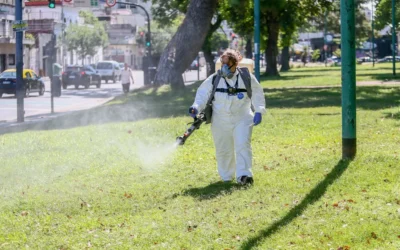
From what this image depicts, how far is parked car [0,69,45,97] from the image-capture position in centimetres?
4028

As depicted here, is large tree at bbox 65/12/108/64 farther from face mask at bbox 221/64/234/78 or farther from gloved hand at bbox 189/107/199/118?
gloved hand at bbox 189/107/199/118

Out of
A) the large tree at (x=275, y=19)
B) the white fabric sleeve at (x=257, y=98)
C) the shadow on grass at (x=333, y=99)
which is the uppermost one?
the large tree at (x=275, y=19)

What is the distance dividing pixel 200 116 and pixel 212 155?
10.7 feet

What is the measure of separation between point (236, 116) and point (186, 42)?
2372 centimetres

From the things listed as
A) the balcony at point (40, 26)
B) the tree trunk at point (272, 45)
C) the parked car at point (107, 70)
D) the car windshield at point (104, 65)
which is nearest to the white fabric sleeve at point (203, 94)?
the tree trunk at point (272, 45)

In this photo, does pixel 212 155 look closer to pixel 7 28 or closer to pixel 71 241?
pixel 71 241

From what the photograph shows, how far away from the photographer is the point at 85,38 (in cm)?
9419

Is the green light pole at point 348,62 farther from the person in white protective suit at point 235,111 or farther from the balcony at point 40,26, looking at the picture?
the balcony at point 40,26

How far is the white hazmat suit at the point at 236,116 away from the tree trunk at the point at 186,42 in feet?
75.1

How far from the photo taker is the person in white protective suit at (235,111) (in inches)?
416

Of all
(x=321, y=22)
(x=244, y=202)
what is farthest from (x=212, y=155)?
(x=321, y=22)

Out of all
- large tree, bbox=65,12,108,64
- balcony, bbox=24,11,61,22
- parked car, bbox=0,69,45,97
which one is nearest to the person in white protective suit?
parked car, bbox=0,69,45,97

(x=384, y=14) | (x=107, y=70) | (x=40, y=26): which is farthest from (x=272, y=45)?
(x=40, y=26)

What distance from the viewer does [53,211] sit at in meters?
9.52
